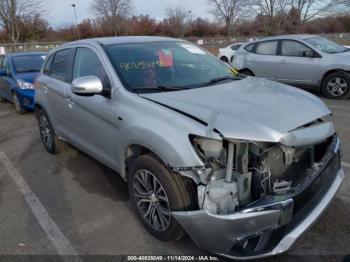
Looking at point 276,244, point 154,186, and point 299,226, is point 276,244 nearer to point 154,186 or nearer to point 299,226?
point 299,226

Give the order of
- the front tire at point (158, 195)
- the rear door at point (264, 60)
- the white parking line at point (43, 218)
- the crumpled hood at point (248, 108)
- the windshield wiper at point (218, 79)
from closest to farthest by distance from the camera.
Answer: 1. the crumpled hood at point (248, 108)
2. the front tire at point (158, 195)
3. the white parking line at point (43, 218)
4. the windshield wiper at point (218, 79)
5. the rear door at point (264, 60)

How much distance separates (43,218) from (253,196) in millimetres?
2251

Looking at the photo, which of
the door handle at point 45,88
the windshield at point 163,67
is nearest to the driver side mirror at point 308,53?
the windshield at point 163,67

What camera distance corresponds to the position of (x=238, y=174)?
2600 millimetres

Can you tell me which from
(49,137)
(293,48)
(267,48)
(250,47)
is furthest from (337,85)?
(49,137)

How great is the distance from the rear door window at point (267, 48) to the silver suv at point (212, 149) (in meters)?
6.29

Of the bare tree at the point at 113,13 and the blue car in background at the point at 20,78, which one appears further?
the bare tree at the point at 113,13

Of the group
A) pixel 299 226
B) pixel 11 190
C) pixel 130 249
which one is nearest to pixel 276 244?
pixel 299 226

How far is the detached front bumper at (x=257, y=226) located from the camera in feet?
7.81

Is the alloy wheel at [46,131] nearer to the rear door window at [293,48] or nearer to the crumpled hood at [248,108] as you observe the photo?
the crumpled hood at [248,108]

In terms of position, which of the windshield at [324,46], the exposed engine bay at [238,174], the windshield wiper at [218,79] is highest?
the windshield at [324,46]

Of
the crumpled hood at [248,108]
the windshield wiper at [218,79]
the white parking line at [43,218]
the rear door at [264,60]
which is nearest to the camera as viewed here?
the crumpled hood at [248,108]

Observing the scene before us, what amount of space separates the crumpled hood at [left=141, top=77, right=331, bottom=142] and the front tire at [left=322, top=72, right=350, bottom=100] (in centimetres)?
574

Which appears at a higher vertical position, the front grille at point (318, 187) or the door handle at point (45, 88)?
the door handle at point (45, 88)
